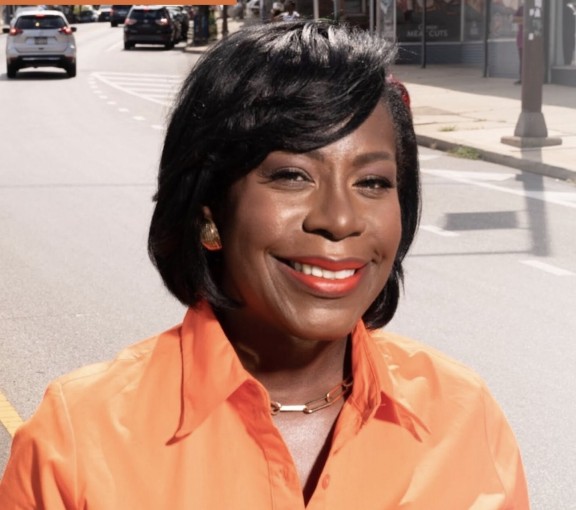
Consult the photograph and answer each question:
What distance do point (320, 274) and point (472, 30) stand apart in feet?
110

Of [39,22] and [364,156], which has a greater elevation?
[364,156]

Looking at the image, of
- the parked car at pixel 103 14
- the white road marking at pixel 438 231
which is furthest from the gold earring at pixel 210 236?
the parked car at pixel 103 14

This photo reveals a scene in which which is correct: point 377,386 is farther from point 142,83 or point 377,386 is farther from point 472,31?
point 472,31

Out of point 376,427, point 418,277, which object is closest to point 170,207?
point 376,427

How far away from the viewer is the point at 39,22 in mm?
36188

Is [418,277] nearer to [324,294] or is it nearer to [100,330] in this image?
[100,330]

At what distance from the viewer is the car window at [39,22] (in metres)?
36.0

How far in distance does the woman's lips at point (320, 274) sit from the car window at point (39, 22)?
35.0 meters

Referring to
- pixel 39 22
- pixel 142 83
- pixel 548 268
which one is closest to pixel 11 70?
pixel 39 22

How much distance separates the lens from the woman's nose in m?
1.93

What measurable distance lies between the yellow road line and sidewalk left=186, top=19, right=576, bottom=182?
24.3 feet

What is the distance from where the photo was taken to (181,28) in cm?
6138

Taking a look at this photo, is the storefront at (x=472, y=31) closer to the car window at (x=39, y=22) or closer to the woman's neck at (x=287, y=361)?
the car window at (x=39, y=22)

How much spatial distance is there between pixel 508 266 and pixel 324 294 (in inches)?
323
